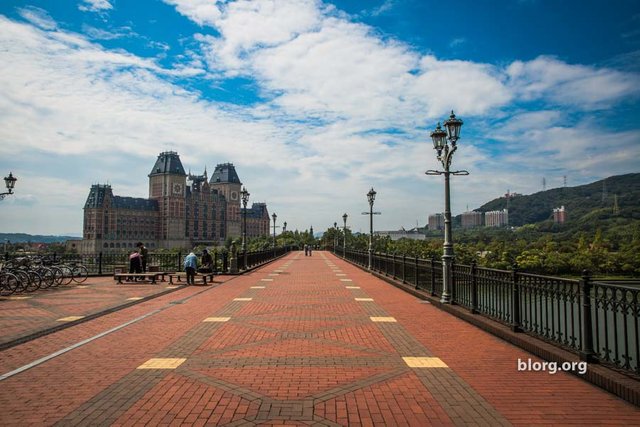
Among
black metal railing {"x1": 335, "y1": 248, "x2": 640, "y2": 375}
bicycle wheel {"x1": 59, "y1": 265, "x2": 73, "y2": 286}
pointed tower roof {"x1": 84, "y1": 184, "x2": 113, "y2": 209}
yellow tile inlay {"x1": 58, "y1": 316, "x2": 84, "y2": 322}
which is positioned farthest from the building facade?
yellow tile inlay {"x1": 58, "y1": 316, "x2": 84, "y2": 322}

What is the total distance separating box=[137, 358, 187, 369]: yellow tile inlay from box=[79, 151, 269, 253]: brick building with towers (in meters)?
148

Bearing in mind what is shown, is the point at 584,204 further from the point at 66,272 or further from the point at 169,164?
the point at 169,164

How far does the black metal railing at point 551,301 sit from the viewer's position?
5.21 metres

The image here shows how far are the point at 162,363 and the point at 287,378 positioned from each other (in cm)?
195

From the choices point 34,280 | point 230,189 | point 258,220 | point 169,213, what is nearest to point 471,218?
point 258,220

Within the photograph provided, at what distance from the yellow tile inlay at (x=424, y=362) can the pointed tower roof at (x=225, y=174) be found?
18276 cm

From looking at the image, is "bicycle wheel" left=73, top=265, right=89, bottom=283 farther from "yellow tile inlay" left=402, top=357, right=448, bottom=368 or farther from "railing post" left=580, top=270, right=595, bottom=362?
"railing post" left=580, top=270, right=595, bottom=362

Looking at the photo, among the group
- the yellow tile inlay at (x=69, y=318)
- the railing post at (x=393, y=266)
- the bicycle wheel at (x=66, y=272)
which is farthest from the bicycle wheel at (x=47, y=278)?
the railing post at (x=393, y=266)

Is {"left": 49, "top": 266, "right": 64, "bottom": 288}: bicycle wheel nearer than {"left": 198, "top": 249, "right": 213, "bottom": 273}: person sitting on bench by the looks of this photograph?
Yes

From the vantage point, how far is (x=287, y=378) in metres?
5.56

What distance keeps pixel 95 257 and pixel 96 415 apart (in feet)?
66.3

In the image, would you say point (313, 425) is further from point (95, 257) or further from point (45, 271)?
point (95, 257)

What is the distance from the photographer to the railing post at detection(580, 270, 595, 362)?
5684mm

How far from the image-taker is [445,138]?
12281 mm
